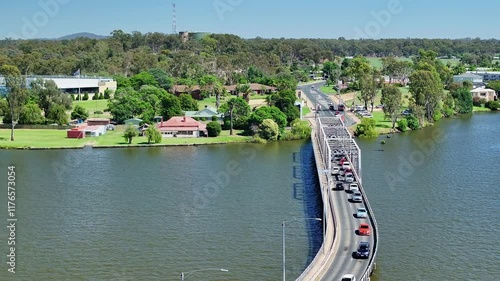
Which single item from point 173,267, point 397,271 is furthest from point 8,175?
point 397,271

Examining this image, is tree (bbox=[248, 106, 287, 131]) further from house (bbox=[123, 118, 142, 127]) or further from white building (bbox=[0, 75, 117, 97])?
white building (bbox=[0, 75, 117, 97])

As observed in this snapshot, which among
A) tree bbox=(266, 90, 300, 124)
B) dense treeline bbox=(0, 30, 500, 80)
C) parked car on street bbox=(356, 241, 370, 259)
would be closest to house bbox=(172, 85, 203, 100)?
dense treeline bbox=(0, 30, 500, 80)

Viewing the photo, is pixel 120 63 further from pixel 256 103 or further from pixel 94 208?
pixel 94 208

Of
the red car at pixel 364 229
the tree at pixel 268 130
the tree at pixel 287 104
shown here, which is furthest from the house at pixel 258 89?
the red car at pixel 364 229

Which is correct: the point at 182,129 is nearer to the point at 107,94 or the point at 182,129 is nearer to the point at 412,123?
the point at 412,123

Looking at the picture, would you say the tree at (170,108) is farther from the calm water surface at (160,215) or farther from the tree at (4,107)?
the calm water surface at (160,215)

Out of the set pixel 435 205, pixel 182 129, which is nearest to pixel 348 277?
pixel 435 205
